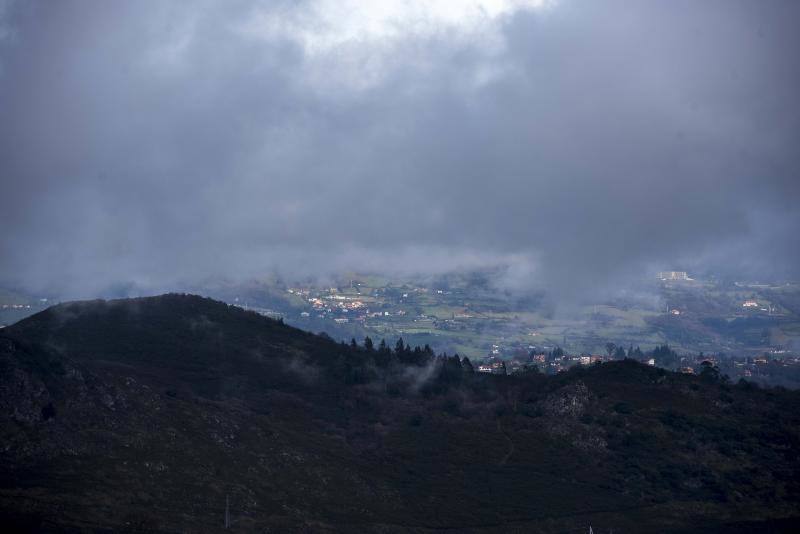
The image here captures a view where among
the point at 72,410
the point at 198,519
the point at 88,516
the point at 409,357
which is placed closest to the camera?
the point at 88,516

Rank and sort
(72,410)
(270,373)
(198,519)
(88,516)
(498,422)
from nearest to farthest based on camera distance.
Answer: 1. (88,516)
2. (198,519)
3. (72,410)
4. (498,422)
5. (270,373)

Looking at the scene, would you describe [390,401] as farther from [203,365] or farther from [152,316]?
[152,316]

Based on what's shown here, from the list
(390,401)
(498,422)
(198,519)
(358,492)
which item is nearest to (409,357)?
(390,401)

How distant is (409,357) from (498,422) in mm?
37101

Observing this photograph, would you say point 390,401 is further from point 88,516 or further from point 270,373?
point 88,516

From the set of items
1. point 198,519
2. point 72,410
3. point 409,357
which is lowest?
point 198,519

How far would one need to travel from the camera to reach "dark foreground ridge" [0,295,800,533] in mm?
91625

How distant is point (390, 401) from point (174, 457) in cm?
5491

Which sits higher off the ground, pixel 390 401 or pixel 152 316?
pixel 152 316

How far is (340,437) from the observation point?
429 feet

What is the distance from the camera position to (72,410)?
3898 inches

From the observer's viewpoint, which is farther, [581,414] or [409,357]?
[409,357]

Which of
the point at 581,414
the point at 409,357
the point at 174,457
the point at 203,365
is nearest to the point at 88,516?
the point at 174,457

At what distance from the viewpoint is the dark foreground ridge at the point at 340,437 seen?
91.6 metres
